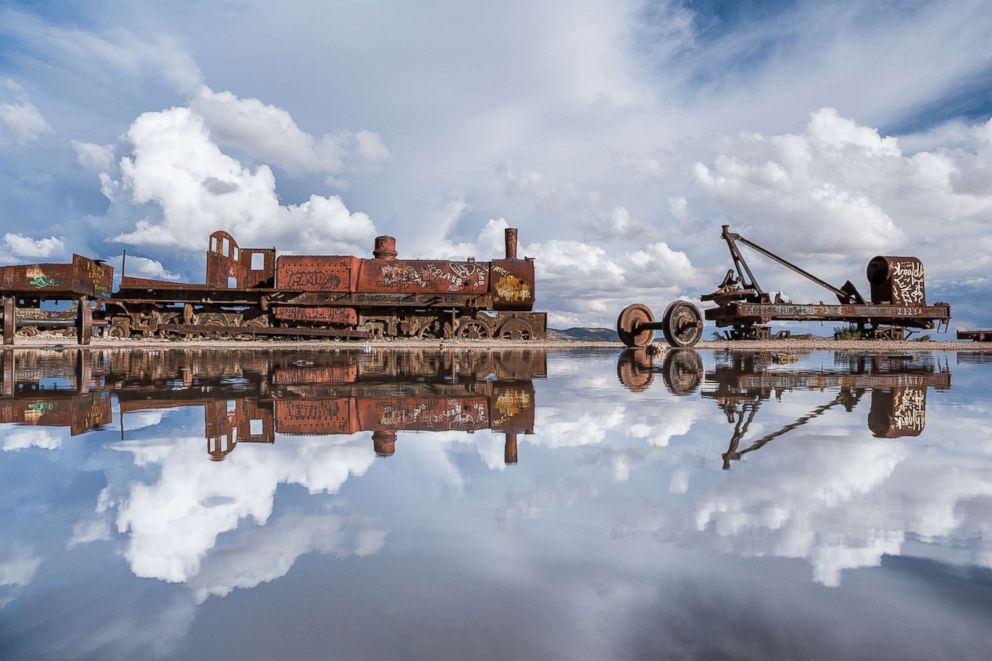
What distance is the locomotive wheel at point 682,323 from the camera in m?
14.0

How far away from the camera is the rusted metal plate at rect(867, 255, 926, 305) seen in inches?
848

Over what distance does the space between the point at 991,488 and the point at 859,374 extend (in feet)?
21.6

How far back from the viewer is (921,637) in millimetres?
1285

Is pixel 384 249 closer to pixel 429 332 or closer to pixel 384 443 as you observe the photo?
pixel 429 332

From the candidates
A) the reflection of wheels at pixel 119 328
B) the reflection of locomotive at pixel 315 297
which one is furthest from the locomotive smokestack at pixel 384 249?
the reflection of wheels at pixel 119 328

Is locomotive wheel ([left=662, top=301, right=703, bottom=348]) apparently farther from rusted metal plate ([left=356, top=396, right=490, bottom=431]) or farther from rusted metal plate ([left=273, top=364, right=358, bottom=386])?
rusted metal plate ([left=356, top=396, right=490, bottom=431])

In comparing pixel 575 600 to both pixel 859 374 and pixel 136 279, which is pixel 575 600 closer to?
pixel 859 374

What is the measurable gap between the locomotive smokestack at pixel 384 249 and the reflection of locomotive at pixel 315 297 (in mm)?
919

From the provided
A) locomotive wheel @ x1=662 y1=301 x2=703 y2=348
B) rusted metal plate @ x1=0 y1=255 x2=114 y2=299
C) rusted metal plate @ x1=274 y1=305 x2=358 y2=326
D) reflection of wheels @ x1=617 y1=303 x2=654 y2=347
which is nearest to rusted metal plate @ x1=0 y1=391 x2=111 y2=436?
locomotive wheel @ x1=662 y1=301 x2=703 y2=348

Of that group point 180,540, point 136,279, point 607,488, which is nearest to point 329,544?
point 180,540

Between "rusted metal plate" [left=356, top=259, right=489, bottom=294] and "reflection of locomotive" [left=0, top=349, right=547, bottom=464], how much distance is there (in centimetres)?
1298

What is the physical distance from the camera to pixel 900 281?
2159 cm

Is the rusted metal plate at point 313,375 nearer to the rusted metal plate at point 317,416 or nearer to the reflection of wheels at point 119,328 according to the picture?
the rusted metal plate at point 317,416

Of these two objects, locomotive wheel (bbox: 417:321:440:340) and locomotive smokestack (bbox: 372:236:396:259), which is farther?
locomotive smokestack (bbox: 372:236:396:259)
